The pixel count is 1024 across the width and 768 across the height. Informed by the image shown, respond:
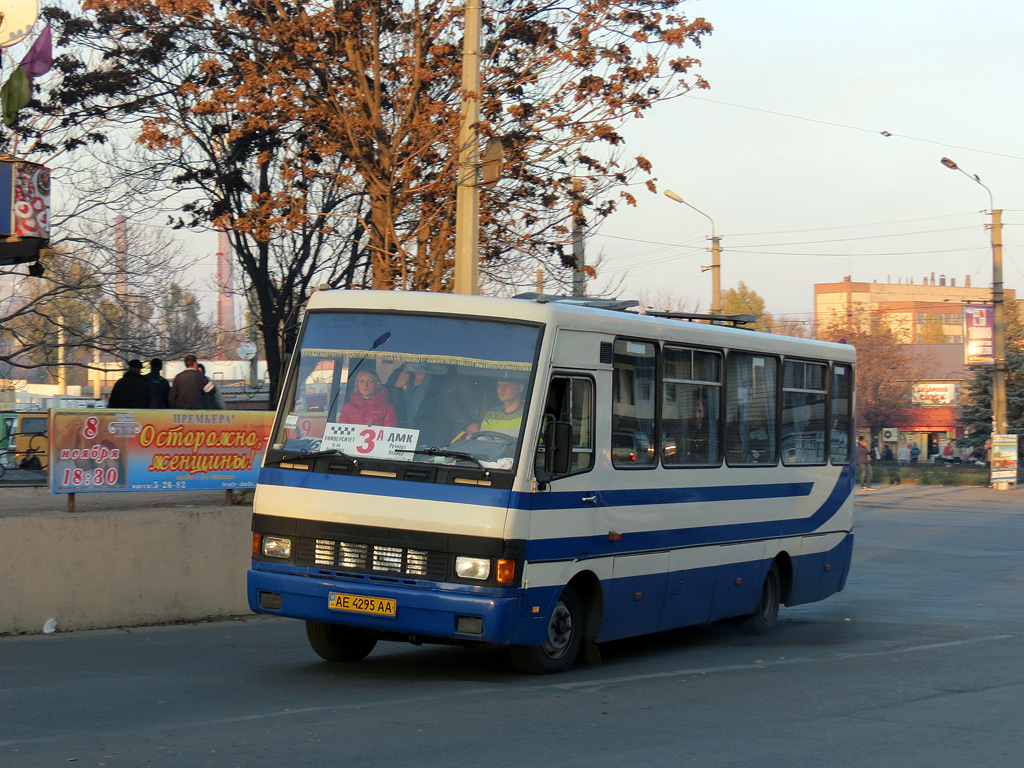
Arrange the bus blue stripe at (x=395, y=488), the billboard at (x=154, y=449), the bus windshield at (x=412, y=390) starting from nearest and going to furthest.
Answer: the bus blue stripe at (x=395, y=488) < the bus windshield at (x=412, y=390) < the billboard at (x=154, y=449)

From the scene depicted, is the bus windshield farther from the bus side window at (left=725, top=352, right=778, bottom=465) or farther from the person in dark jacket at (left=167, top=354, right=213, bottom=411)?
the person in dark jacket at (left=167, top=354, right=213, bottom=411)

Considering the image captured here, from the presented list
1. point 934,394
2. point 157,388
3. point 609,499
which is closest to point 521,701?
point 609,499

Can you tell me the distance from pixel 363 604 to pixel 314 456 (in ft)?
3.54

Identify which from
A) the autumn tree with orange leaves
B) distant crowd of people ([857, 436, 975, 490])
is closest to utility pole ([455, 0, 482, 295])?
the autumn tree with orange leaves

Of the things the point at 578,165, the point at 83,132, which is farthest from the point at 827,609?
the point at 83,132

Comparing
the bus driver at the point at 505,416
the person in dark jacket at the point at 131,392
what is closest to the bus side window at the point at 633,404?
the bus driver at the point at 505,416

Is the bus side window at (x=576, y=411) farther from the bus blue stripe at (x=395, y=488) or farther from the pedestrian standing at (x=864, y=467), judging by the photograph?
the pedestrian standing at (x=864, y=467)

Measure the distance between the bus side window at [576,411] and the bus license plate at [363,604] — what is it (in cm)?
157

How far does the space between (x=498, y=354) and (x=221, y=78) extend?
10439 millimetres

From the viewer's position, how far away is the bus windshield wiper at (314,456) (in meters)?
8.75

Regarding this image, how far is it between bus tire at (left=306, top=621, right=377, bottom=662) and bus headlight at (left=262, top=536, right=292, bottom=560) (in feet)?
2.56

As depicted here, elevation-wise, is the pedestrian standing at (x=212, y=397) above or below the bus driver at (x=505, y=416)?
above

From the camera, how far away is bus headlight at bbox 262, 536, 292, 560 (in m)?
8.85

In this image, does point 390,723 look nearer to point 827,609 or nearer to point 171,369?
point 827,609
